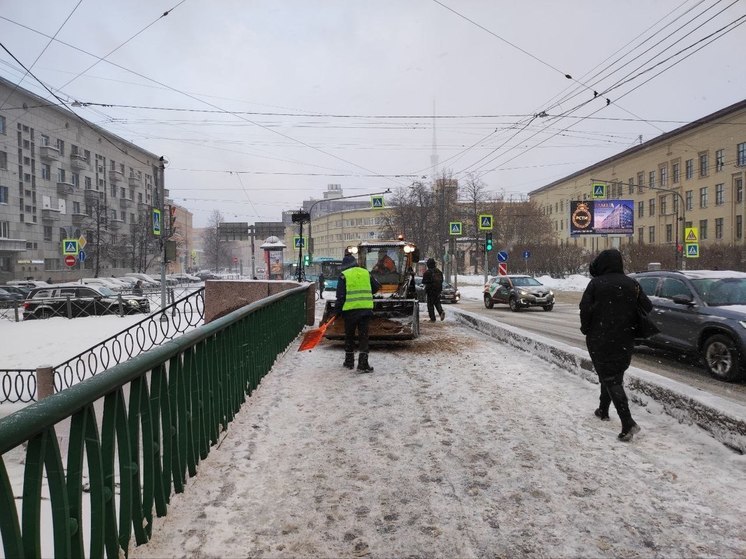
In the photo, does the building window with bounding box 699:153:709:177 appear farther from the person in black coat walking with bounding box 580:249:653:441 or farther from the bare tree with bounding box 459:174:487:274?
the person in black coat walking with bounding box 580:249:653:441

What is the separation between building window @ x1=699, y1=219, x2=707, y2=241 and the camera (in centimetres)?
5425

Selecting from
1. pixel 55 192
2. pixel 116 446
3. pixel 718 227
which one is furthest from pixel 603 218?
pixel 55 192

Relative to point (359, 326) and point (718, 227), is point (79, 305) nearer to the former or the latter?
point (359, 326)

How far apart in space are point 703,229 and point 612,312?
A: 5947cm

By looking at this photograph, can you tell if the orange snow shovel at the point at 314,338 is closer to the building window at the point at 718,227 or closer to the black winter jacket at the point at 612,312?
the black winter jacket at the point at 612,312

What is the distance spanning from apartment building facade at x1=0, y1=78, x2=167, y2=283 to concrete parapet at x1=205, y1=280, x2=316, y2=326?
30244 mm

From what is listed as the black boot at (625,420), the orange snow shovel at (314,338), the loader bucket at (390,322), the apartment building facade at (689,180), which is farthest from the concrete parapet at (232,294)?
the apartment building facade at (689,180)

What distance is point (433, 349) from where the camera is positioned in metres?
9.87

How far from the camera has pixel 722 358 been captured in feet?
25.5

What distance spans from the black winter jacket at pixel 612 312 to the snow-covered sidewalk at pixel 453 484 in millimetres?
804

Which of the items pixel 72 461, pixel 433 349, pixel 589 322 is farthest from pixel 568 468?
pixel 433 349

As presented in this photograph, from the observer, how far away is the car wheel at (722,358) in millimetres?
7512

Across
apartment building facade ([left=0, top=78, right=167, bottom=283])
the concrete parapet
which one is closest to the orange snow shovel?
the concrete parapet

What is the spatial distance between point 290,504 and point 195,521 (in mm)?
604
